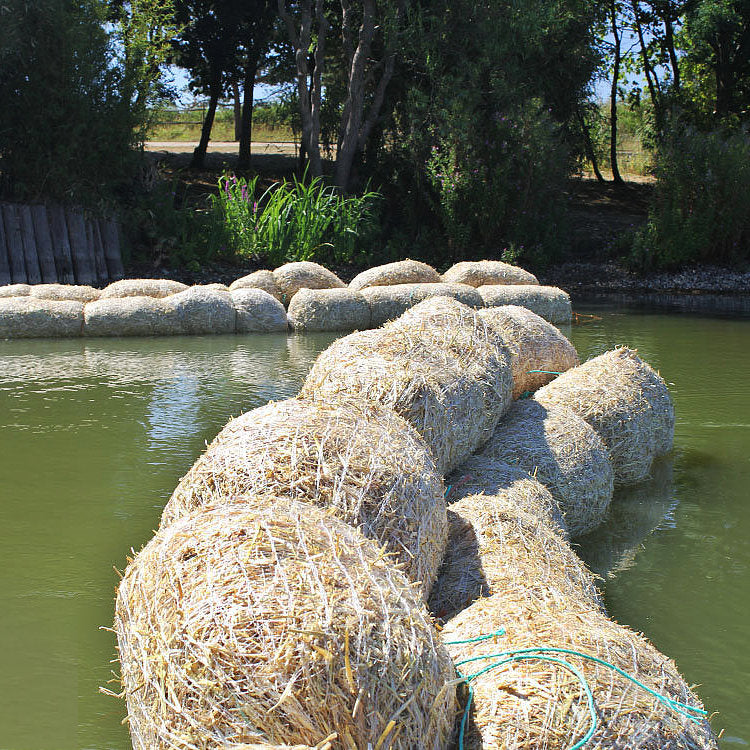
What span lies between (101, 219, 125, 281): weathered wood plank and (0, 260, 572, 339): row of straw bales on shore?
268cm

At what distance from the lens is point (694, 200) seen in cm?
1677

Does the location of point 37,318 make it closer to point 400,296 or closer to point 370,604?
point 400,296

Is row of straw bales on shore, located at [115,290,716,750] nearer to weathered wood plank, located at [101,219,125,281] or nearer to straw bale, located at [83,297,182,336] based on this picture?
straw bale, located at [83,297,182,336]

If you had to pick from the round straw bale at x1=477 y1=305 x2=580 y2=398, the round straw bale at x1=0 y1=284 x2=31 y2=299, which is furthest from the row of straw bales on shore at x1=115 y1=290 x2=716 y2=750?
the round straw bale at x1=0 y1=284 x2=31 y2=299

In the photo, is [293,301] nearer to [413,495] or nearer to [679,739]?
[413,495]

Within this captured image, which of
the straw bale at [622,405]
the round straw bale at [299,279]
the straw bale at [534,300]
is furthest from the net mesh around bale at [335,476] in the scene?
the round straw bale at [299,279]

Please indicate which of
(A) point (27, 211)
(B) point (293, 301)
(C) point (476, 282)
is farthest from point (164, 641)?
(A) point (27, 211)

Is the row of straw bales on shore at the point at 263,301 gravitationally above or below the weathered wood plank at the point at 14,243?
below

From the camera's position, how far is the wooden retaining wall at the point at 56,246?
12.8 metres

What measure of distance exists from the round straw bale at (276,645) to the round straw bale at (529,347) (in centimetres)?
383

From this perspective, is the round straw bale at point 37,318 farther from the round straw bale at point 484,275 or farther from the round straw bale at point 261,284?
the round straw bale at point 484,275

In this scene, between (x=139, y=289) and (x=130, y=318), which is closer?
(x=130, y=318)

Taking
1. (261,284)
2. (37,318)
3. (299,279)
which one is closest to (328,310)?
(299,279)

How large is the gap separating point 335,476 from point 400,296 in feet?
27.9
